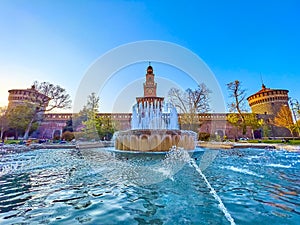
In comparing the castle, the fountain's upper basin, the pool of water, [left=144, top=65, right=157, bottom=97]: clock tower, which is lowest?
the pool of water

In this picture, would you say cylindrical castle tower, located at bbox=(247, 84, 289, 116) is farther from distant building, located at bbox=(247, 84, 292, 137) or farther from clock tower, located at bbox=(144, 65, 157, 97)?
clock tower, located at bbox=(144, 65, 157, 97)

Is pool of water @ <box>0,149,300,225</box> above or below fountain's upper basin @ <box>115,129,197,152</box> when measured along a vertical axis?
below

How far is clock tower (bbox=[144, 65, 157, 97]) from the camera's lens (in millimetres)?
40719

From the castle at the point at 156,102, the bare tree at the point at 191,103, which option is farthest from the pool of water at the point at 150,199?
the castle at the point at 156,102

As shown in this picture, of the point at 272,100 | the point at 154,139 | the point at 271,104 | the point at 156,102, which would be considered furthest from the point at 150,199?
the point at 272,100

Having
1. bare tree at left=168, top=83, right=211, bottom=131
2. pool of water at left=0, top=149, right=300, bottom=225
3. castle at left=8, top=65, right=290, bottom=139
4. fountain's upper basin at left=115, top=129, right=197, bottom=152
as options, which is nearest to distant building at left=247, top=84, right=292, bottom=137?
castle at left=8, top=65, right=290, bottom=139

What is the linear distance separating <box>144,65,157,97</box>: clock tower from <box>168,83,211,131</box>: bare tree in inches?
374

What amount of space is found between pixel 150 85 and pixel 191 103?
13.2m

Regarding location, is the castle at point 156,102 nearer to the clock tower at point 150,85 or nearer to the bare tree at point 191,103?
the clock tower at point 150,85

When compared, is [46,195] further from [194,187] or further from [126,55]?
[126,55]

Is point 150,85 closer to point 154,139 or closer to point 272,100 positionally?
point 272,100

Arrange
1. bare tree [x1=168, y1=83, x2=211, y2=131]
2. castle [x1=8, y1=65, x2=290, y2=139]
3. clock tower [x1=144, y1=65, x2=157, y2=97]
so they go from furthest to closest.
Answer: clock tower [x1=144, y1=65, x2=157, y2=97]
castle [x1=8, y1=65, x2=290, y2=139]
bare tree [x1=168, y1=83, x2=211, y2=131]

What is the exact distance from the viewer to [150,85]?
41156mm

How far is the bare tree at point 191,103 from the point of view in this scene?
29812 millimetres
